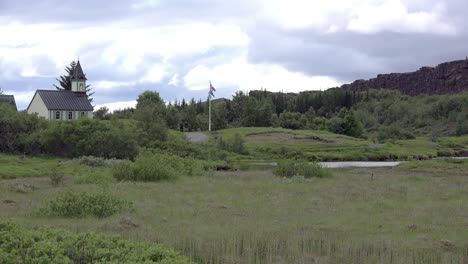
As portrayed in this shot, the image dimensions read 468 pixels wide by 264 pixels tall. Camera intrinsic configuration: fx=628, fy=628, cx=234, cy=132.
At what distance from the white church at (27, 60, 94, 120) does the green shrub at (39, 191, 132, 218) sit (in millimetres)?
69851

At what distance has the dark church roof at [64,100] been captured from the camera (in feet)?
294

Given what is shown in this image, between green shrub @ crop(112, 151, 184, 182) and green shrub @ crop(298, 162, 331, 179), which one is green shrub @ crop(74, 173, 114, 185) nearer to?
green shrub @ crop(112, 151, 184, 182)

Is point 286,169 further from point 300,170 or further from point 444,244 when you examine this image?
point 444,244

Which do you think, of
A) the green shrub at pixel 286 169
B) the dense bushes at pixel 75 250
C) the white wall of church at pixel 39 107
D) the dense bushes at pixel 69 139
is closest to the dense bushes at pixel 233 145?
the dense bushes at pixel 69 139

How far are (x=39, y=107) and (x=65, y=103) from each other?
4.54 metres

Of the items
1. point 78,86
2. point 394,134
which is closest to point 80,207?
point 78,86

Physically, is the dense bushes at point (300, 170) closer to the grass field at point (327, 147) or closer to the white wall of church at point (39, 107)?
the grass field at point (327, 147)

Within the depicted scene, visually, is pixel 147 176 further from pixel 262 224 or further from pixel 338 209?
pixel 262 224

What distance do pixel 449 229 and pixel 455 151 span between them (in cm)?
9343

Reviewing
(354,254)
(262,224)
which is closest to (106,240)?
(354,254)

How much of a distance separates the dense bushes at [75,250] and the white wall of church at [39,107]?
79437 mm

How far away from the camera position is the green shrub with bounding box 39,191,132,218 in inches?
814

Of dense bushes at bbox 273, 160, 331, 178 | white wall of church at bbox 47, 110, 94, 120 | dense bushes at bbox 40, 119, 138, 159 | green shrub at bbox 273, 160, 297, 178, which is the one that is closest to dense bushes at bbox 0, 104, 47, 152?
dense bushes at bbox 40, 119, 138, 159

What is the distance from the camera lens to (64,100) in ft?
298
